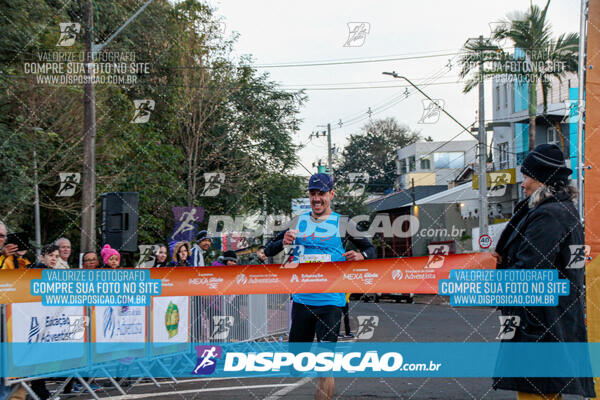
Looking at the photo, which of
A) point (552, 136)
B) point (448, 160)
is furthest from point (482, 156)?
point (448, 160)

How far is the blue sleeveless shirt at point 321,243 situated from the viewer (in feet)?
19.0

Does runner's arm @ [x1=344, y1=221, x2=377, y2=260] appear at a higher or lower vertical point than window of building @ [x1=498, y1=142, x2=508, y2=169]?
lower

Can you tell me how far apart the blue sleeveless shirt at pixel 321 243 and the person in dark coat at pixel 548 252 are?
1.60 metres

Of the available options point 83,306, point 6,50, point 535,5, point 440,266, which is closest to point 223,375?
point 83,306

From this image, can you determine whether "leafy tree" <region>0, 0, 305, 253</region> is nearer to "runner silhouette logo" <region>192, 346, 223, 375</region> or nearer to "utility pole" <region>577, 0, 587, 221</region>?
"runner silhouette logo" <region>192, 346, 223, 375</region>

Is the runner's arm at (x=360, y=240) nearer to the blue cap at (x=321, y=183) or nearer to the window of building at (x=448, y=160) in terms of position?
the blue cap at (x=321, y=183)

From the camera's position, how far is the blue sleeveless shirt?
228 inches

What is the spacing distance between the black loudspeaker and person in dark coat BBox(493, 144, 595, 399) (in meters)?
7.20

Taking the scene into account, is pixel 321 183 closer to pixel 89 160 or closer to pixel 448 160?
pixel 89 160

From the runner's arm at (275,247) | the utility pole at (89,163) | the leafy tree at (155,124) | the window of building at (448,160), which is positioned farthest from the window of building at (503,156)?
the runner's arm at (275,247)

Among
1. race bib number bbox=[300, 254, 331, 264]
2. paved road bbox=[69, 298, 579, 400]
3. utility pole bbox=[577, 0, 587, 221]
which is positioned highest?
utility pole bbox=[577, 0, 587, 221]

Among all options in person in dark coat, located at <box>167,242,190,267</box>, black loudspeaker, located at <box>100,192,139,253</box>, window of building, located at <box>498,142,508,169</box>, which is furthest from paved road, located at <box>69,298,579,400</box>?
window of building, located at <box>498,142,508,169</box>

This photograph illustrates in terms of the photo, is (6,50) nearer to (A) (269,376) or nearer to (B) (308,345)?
(A) (269,376)

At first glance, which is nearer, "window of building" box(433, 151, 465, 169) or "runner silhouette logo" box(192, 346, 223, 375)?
"runner silhouette logo" box(192, 346, 223, 375)
